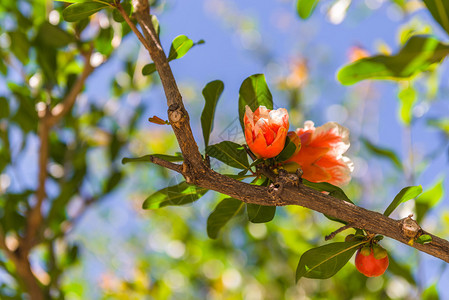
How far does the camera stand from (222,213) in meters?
0.71

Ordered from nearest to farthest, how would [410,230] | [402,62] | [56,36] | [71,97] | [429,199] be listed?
[410,230] < [402,62] < [429,199] < [56,36] < [71,97]

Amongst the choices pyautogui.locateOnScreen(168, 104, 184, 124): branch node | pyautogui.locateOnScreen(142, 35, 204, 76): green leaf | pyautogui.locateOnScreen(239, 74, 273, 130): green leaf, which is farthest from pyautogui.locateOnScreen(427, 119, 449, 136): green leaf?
pyautogui.locateOnScreen(168, 104, 184, 124): branch node

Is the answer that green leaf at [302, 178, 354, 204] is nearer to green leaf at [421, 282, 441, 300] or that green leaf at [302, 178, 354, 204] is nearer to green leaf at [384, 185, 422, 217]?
green leaf at [384, 185, 422, 217]

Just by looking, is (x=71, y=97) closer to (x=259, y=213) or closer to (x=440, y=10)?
(x=259, y=213)

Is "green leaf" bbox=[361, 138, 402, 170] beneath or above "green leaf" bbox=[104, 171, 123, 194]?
beneath

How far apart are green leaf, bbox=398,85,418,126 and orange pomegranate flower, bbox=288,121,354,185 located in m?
0.62

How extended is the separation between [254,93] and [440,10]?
312mm

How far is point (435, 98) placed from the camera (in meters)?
1.48

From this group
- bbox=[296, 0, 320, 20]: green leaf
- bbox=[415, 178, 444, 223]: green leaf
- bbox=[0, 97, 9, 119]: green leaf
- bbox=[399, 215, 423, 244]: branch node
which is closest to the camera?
bbox=[399, 215, 423, 244]: branch node

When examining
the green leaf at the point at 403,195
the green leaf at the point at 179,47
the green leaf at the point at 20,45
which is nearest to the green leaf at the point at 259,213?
the green leaf at the point at 403,195

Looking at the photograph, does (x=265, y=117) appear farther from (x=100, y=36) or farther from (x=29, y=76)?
(x=29, y=76)

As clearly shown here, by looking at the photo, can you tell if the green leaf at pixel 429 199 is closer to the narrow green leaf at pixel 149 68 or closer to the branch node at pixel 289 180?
the branch node at pixel 289 180

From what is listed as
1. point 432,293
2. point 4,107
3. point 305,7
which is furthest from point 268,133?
point 4,107

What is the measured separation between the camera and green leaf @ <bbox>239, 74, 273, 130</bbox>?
682mm
